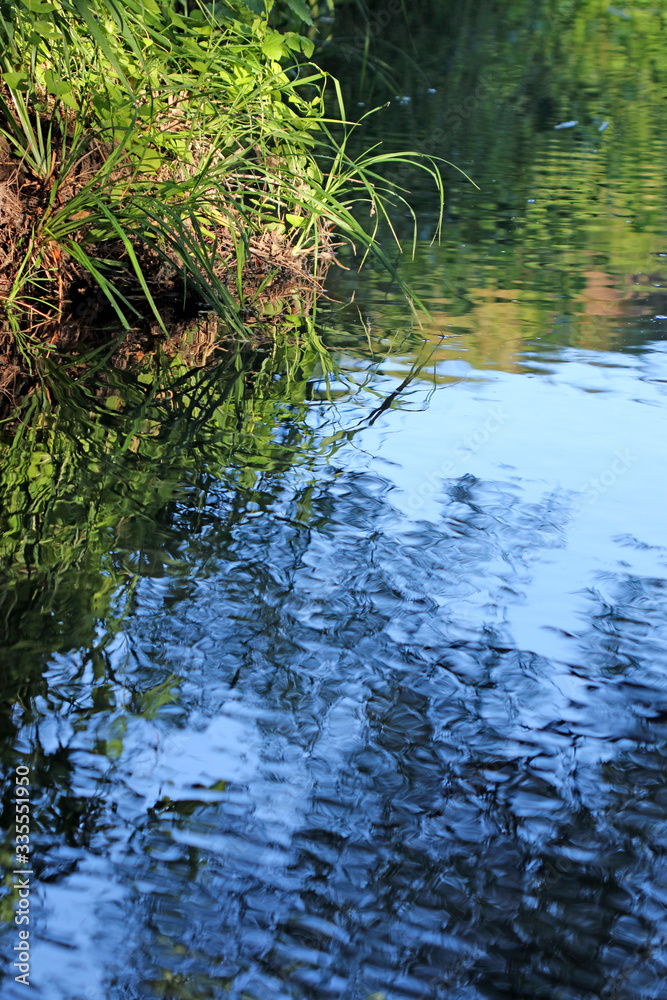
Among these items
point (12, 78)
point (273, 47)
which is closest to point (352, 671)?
point (12, 78)

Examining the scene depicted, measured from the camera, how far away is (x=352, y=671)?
174cm

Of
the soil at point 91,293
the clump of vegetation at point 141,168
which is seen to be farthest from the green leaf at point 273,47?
the soil at point 91,293

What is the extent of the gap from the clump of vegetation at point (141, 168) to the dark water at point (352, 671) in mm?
452

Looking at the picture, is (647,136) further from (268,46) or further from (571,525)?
(571,525)

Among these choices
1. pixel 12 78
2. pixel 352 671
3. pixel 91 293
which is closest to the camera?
pixel 352 671

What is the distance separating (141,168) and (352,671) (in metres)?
2.33

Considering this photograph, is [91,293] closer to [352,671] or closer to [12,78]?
[12,78]

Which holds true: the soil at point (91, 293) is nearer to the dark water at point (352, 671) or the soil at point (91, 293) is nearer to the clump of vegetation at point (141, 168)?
the clump of vegetation at point (141, 168)

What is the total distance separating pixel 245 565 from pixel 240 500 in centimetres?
30

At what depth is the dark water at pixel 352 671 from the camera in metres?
1.27

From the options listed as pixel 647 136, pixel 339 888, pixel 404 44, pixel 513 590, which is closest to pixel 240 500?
pixel 513 590

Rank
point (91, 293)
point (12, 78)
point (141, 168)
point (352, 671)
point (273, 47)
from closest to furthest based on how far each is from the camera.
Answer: point (352, 671), point (12, 78), point (273, 47), point (141, 168), point (91, 293)

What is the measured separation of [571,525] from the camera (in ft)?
7.14

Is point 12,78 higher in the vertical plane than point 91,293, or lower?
higher
